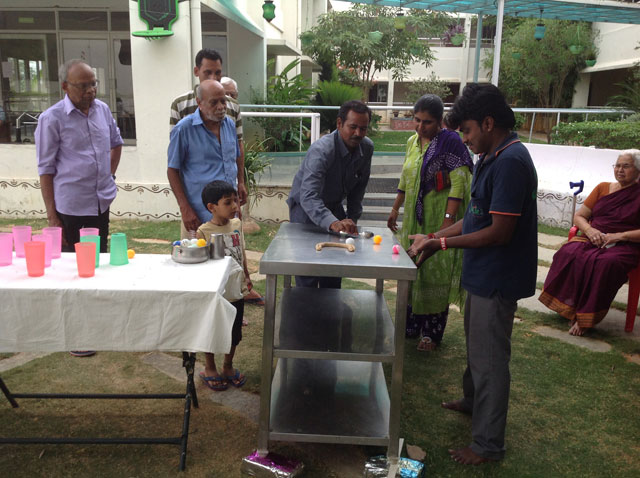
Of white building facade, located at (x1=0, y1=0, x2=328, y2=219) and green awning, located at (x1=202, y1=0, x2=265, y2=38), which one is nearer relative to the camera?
white building facade, located at (x1=0, y1=0, x2=328, y2=219)

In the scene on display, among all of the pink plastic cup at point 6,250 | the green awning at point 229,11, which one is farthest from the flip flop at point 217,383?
the green awning at point 229,11

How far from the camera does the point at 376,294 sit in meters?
3.65

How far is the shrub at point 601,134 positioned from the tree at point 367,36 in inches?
298

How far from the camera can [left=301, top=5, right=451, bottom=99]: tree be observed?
16719 mm

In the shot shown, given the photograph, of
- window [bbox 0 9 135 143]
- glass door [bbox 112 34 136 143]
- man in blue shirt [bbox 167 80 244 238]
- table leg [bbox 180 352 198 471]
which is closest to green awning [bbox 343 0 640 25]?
glass door [bbox 112 34 136 143]

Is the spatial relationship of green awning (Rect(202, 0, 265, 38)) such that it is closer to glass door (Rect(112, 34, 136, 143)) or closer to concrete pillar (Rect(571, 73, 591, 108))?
glass door (Rect(112, 34, 136, 143))

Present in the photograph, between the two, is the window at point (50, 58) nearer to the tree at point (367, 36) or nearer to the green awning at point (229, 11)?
the green awning at point (229, 11)

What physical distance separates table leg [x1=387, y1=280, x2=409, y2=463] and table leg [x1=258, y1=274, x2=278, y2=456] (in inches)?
22.5

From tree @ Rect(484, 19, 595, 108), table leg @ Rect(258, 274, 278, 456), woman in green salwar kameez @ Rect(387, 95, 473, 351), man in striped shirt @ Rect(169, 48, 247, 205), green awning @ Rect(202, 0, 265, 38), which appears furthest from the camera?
tree @ Rect(484, 19, 595, 108)

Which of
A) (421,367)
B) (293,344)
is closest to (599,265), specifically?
(421,367)

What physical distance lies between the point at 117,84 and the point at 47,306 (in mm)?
7264

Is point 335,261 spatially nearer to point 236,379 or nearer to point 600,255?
point 236,379

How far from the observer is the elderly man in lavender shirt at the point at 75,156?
144 inches

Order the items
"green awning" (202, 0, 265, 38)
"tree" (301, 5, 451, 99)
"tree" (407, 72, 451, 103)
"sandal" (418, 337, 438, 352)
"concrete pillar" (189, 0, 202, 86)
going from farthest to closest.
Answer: "tree" (407, 72, 451, 103) → "tree" (301, 5, 451, 99) → "green awning" (202, 0, 265, 38) → "concrete pillar" (189, 0, 202, 86) → "sandal" (418, 337, 438, 352)
